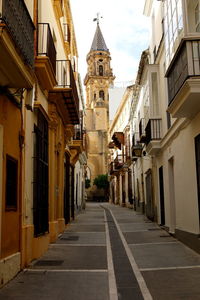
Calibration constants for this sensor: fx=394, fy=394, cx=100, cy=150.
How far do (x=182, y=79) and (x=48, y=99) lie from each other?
15.1ft

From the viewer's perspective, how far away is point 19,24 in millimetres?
6719

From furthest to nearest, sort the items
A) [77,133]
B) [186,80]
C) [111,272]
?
[77,133] < [186,80] < [111,272]

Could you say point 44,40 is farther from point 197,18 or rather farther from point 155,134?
point 155,134

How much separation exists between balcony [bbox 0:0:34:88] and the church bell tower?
2421 inches

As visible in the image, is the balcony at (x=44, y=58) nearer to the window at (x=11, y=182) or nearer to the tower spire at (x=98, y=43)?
the window at (x=11, y=182)

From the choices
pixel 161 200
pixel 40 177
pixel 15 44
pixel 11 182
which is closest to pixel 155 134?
pixel 161 200

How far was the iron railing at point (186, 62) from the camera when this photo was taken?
8.43 metres

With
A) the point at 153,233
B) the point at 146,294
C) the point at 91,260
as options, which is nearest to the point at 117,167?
the point at 153,233

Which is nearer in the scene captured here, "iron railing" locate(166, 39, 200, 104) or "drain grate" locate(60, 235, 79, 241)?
"iron railing" locate(166, 39, 200, 104)

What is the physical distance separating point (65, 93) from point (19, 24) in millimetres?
5553

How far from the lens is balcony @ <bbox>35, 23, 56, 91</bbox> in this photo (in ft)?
31.2

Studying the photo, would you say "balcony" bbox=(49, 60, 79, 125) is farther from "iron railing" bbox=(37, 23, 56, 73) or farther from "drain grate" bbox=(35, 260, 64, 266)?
"drain grate" bbox=(35, 260, 64, 266)

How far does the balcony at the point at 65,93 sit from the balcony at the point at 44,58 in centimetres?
122

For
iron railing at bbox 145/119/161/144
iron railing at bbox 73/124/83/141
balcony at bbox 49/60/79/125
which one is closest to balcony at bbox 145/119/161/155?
iron railing at bbox 145/119/161/144
